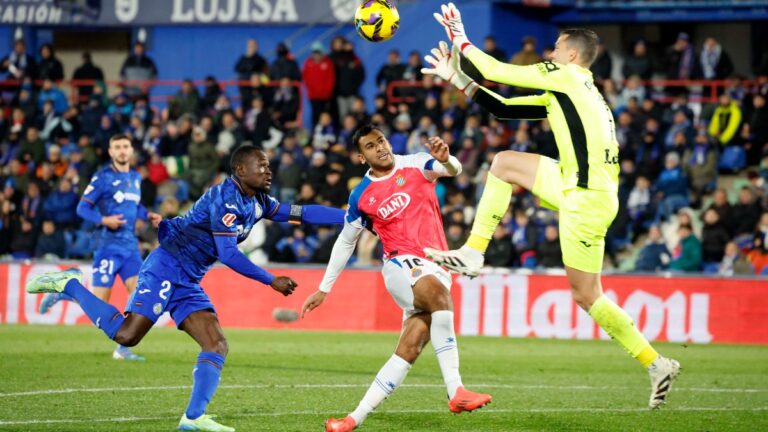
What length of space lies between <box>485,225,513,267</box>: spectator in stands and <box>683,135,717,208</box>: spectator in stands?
3973 mm

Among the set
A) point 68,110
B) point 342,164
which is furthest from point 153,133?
point 342,164

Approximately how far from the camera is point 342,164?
81.0 ft

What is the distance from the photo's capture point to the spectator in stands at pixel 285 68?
91.7 feet

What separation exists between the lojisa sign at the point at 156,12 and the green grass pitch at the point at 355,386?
12.9 meters

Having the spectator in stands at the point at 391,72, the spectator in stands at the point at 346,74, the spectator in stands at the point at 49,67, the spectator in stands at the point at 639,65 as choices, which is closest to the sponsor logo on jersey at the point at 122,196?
the spectator in stands at the point at 391,72

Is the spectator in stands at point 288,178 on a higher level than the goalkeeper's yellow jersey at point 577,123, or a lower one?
lower

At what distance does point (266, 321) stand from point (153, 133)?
7.67 meters

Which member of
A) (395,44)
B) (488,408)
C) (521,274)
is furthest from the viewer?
(395,44)

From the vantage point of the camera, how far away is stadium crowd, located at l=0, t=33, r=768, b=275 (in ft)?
73.2

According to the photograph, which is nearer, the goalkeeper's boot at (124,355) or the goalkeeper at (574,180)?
the goalkeeper at (574,180)

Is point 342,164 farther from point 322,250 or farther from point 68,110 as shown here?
point 68,110

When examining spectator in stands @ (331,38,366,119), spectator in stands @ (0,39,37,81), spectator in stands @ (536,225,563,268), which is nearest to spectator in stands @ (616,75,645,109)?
spectator in stands @ (536,225,563,268)

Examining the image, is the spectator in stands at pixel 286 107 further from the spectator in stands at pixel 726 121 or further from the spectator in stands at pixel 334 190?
the spectator in stands at pixel 726 121

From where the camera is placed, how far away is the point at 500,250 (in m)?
22.1
